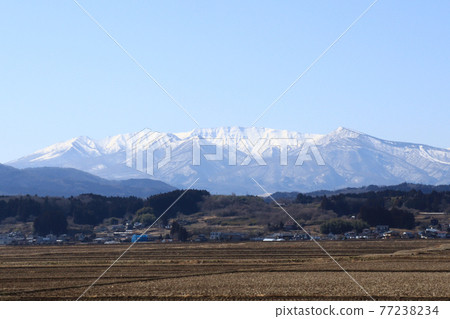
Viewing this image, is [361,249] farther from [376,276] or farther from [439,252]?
[376,276]

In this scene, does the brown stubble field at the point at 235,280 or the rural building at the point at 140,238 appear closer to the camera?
the brown stubble field at the point at 235,280

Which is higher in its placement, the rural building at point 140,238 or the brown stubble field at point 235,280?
the rural building at point 140,238

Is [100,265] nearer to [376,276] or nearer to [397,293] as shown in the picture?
[376,276]

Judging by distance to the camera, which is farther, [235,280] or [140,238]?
[140,238]

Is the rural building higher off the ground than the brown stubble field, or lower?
higher

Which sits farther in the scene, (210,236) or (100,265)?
(210,236)

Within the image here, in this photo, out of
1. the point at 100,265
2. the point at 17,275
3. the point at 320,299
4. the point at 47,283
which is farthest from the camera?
the point at 100,265

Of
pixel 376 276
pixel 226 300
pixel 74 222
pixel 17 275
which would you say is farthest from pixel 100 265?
pixel 74 222

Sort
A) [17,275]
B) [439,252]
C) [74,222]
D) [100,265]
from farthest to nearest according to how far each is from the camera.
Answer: [74,222], [439,252], [100,265], [17,275]

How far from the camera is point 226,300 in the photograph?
37094 millimetres

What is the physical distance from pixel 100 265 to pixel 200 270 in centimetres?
1343

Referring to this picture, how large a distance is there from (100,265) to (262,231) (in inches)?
3089

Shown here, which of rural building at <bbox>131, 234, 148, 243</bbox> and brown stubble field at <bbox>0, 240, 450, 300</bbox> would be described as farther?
rural building at <bbox>131, 234, 148, 243</bbox>

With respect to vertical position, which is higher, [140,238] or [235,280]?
[140,238]
